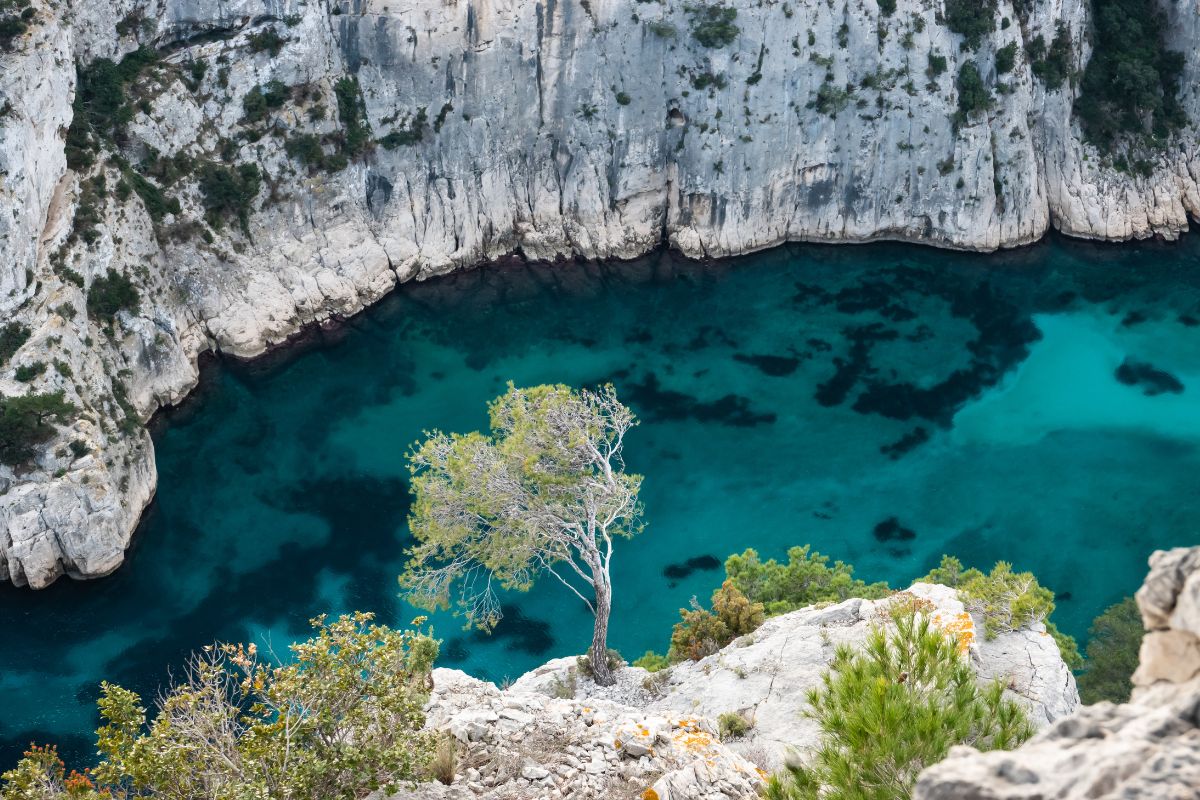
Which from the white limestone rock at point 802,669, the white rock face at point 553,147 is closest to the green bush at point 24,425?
the white rock face at point 553,147

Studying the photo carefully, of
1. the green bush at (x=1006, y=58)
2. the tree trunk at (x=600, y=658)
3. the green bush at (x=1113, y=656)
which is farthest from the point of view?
the green bush at (x=1006, y=58)

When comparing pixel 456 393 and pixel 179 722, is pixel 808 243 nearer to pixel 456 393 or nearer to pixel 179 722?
pixel 456 393

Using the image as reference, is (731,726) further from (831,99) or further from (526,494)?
(831,99)

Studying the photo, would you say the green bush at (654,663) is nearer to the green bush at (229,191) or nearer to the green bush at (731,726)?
the green bush at (731,726)

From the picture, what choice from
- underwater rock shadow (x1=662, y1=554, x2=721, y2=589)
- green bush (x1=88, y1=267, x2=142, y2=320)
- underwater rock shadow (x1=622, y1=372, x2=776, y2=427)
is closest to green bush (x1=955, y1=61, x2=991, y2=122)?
underwater rock shadow (x1=622, y1=372, x2=776, y2=427)

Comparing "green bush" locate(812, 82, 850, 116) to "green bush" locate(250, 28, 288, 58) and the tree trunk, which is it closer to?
"green bush" locate(250, 28, 288, 58)

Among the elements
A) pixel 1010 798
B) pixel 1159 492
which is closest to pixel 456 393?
pixel 1159 492
